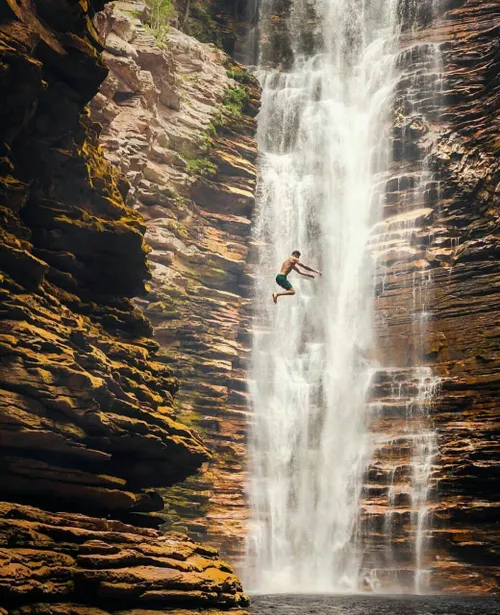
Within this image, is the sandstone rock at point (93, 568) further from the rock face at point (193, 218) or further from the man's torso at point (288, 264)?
the rock face at point (193, 218)

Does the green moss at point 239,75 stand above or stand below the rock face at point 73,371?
above

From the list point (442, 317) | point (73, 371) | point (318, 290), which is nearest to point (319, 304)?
point (318, 290)

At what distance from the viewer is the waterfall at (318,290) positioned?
104 ft

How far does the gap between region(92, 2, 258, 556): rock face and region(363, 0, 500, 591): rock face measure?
6.70m

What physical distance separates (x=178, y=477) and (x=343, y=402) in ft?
50.2

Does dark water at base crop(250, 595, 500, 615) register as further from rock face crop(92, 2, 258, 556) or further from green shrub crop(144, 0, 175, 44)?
green shrub crop(144, 0, 175, 44)

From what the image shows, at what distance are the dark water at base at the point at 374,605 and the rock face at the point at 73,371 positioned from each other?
17.5ft

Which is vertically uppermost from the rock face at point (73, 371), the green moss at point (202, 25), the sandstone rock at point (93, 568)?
the green moss at point (202, 25)

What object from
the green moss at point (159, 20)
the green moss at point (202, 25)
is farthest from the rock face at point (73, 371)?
the green moss at point (202, 25)

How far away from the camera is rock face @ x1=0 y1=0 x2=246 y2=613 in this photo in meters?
15.0

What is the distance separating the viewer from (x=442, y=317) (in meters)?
34.6

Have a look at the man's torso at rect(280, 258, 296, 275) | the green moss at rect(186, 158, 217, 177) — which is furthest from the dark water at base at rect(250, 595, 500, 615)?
the green moss at rect(186, 158, 217, 177)

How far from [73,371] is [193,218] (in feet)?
70.7

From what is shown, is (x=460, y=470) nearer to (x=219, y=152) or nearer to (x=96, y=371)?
(x=96, y=371)
